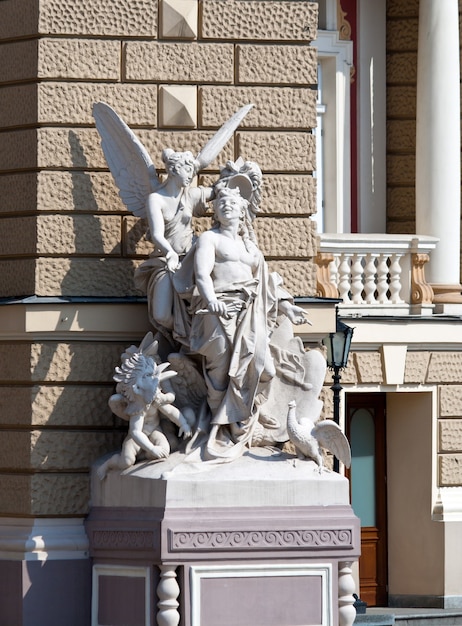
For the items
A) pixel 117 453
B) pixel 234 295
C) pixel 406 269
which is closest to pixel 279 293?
pixel 234 295

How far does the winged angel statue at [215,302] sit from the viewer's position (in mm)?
19109

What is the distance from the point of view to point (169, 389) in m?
19.5

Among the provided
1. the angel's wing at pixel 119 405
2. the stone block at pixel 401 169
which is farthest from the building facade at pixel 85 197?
the stone block at pixel 401 169

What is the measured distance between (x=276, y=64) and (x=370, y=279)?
5.83 meters

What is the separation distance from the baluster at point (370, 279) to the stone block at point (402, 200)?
1.26m

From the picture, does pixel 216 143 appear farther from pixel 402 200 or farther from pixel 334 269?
pixel 402 200

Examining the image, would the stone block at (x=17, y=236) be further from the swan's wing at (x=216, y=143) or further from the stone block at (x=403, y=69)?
the stone block at (x=403, y=69)

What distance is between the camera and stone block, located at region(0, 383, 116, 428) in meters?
19.9

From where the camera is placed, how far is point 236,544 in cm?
1880

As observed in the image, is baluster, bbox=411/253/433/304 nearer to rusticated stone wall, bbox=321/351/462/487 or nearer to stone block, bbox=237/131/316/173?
rusticated stone wall, bbox=321/351/462/487

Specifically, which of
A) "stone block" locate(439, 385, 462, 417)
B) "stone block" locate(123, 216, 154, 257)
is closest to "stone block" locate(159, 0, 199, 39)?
"stone block" locate(123, 216, 154, 257)

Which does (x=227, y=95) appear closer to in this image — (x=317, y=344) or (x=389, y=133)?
(x=317, y=344)

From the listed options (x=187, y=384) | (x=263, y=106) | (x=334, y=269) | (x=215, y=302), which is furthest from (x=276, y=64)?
(x=334, y=269)

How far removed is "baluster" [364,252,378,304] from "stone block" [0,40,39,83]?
→ 262 inches
